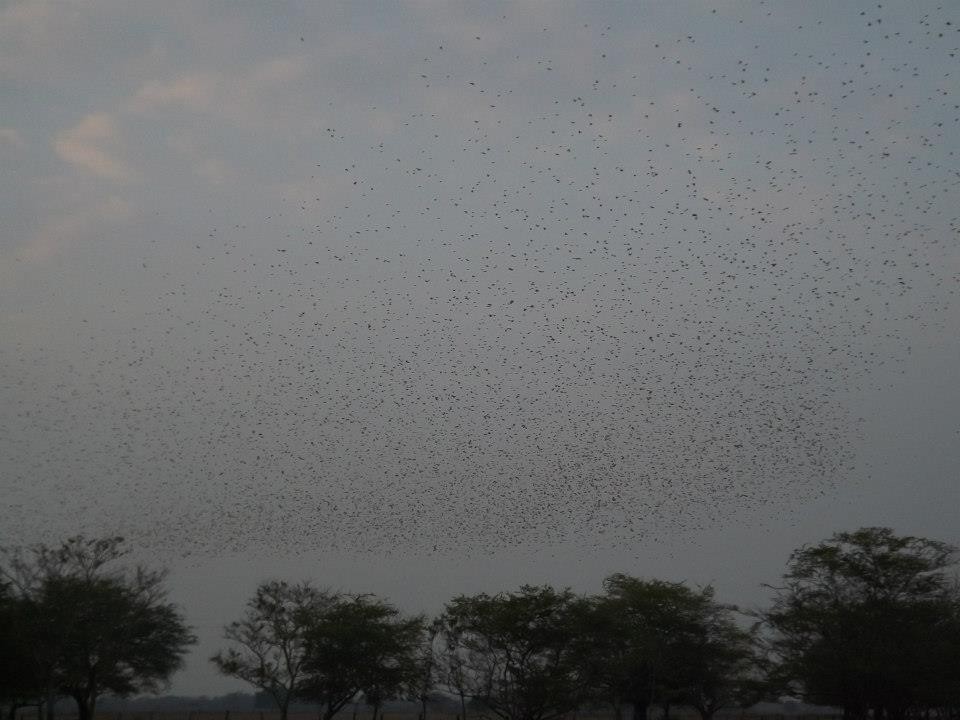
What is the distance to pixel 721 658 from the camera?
68250mm

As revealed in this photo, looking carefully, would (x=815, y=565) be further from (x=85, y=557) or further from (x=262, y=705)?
(x=262, y=705)

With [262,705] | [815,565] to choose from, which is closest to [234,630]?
[815,565]

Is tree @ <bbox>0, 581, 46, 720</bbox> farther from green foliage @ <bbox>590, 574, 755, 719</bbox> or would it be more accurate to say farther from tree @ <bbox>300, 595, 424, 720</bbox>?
green foliage @ <bbox>590, 574, 755, 719</bbox>

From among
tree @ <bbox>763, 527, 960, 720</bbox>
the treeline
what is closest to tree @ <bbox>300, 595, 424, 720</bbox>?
the treeline

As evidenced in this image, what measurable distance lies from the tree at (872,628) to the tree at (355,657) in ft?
84.6

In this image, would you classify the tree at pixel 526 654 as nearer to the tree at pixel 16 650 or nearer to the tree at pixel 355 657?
the tree at pixel 355 657

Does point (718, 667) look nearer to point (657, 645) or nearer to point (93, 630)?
point (657, 645)

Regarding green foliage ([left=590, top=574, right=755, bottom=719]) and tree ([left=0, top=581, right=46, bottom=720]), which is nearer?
tree ([left=0, top=581, right=46, bottom=720])

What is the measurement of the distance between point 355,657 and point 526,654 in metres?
11.1

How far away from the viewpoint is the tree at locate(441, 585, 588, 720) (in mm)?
58719

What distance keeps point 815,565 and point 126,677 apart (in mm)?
47864

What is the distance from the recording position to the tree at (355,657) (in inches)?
2394

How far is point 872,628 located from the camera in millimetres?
54781

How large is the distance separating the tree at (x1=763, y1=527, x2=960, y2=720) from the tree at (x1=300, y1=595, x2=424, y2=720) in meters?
25.8
